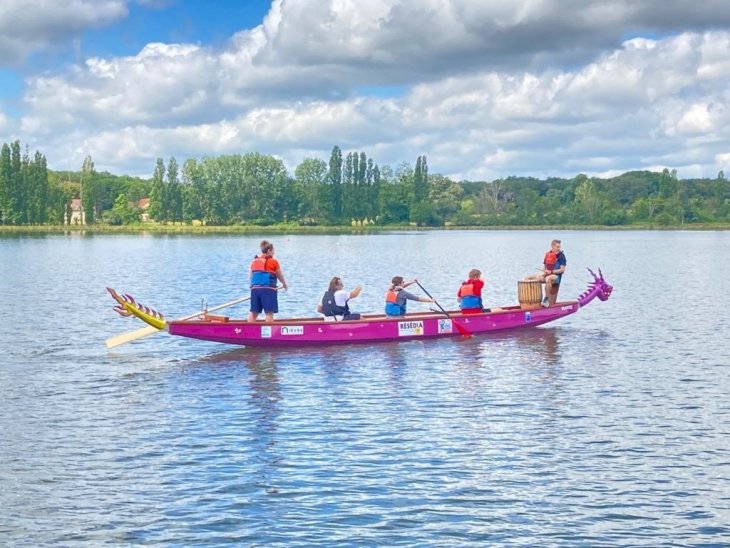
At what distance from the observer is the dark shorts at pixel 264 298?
26.4m

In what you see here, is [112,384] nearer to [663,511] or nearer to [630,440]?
[630,440]

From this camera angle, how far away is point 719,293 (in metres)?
48.6

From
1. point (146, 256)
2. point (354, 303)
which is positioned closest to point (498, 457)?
point (354, 303)

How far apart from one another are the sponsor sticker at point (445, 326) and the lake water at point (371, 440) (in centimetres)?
51

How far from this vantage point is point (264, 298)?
2644 cm

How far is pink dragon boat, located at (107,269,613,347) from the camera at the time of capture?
2519cm

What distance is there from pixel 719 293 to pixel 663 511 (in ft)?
127

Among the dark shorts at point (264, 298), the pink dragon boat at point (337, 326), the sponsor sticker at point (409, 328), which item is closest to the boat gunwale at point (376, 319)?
the pink dragon boat at point (337, 326)

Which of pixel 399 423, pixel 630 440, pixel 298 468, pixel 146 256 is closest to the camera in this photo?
pixel 298 468

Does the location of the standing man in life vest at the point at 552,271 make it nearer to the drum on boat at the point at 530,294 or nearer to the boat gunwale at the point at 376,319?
the drum on boat at the point at 530,294

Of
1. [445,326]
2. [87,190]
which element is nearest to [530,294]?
[445,326]

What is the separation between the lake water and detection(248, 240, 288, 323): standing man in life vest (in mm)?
1432

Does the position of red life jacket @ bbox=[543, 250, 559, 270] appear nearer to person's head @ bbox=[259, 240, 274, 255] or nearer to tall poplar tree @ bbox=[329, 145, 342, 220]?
person's head @ bbox=[259, 240, 274, 255]

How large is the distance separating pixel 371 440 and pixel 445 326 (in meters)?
12.9
